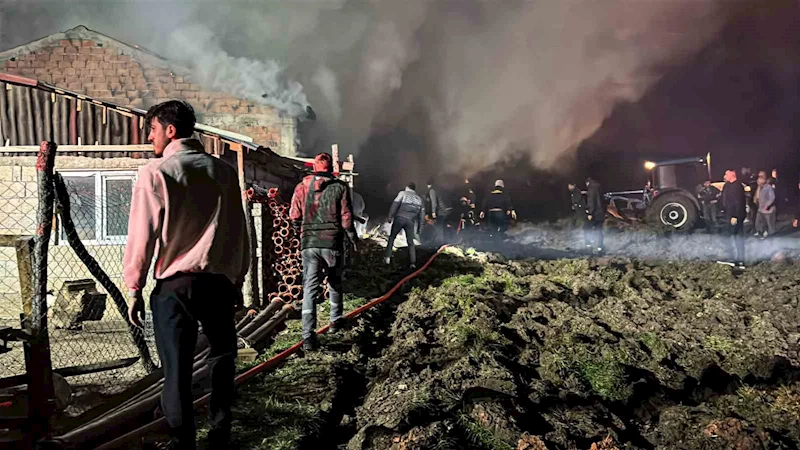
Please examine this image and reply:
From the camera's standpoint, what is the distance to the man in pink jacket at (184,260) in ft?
8.08

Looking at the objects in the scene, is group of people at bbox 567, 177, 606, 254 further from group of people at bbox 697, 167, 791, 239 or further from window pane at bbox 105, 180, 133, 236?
window pane at bbox 105, 180, 133, 236

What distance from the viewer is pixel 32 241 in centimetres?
302

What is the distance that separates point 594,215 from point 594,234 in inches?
23.8

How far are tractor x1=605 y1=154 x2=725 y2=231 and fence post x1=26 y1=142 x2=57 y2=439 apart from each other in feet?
46.5

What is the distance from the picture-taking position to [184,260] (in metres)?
2.51

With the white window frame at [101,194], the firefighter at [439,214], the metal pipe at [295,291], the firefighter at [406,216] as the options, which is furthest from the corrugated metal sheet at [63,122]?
the firefighter at [439,214]

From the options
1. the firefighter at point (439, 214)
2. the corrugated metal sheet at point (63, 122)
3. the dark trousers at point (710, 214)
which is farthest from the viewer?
the firefighter at point (439, 214)

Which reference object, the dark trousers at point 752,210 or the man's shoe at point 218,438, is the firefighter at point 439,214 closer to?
the dark trousers at point 752,210

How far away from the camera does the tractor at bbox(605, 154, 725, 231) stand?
555 inches

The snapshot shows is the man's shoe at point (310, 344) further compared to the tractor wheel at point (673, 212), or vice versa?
the tractor wheel at point (673, 212)

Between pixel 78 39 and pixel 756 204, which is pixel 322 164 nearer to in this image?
pixel 756 204

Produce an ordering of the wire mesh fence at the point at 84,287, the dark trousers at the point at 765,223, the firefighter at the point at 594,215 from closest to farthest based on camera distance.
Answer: the wire mesh fence at the point at 84,287 < the dark trousers at the point at 765,223 < the firefighter at the point at 594,215

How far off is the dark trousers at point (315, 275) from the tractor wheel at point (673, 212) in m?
11.5

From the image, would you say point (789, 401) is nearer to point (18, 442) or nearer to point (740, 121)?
point (18, 442)
